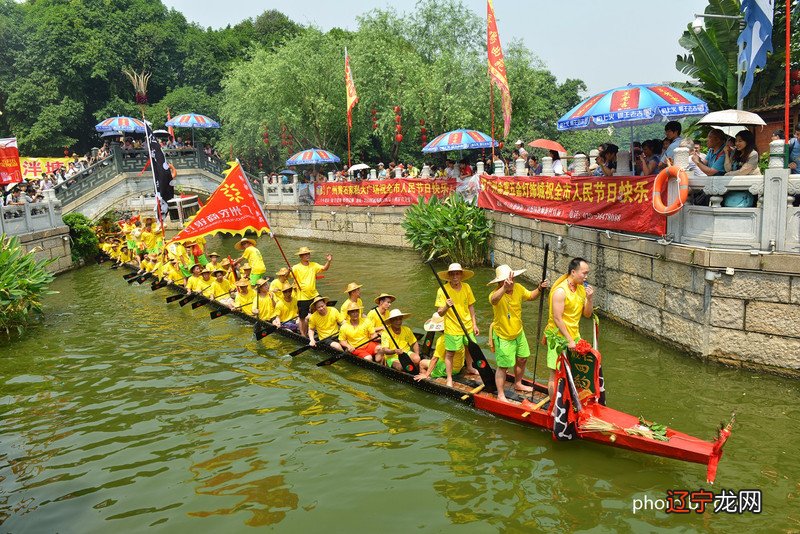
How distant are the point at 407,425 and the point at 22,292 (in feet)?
30.3

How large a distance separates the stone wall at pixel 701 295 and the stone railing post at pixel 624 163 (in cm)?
Result: 126

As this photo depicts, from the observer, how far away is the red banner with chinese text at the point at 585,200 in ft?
32.1

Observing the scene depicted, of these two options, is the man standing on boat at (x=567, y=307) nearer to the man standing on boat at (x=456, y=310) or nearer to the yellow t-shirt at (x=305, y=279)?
the man standing on boat at (x=456, y=310)

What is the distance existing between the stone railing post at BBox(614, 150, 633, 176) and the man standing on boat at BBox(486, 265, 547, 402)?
5.19 m

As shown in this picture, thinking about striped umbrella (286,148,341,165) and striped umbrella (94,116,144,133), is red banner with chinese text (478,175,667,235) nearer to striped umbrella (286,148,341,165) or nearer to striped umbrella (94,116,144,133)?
striped umbrella (286,148,341,165)

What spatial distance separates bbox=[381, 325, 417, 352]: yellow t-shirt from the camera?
8.96 m

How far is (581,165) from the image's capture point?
12500mm

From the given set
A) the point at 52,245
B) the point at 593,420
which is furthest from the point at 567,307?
the point at 52,245

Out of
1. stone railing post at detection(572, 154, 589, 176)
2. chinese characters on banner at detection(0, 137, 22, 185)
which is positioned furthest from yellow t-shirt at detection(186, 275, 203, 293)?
stone railing post at detection(572, 154, 589, 176)

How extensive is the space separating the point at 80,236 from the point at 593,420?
21275 millimetres

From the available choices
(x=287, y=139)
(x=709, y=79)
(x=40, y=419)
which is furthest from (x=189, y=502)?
(x=287, y=139)

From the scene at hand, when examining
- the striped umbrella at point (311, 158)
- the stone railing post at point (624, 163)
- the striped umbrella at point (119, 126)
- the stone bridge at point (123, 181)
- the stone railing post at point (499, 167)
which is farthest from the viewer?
the striped umbrella at point (119, 126)

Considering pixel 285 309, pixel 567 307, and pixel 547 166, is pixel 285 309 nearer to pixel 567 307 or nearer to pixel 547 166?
pixel 567 307

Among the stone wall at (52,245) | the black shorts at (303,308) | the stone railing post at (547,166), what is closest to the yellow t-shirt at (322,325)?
the black shorts at (303,308)
